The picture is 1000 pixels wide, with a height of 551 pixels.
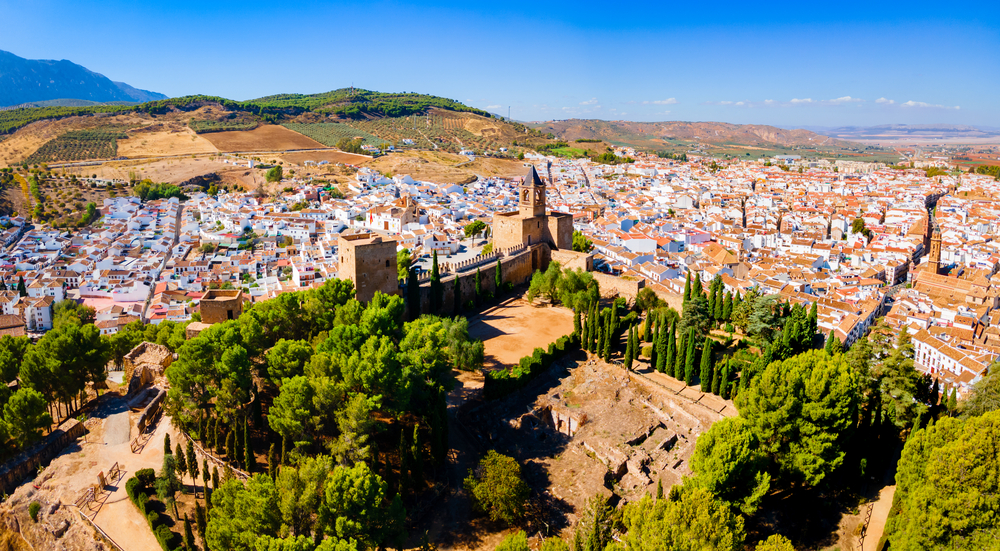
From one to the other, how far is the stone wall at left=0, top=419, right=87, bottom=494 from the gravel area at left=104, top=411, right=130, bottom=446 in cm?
65

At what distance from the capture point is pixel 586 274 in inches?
1046

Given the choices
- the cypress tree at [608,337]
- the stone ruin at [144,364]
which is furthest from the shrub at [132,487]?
the cypress tree at [608,337]

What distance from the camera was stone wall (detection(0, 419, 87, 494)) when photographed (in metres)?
15.2

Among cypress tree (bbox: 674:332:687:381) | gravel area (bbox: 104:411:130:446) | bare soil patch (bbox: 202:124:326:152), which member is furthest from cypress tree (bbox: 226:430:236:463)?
bare soil patch (bbox: 202:124:326:152)

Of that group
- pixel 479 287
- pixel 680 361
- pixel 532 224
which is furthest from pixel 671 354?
pixel 532 224

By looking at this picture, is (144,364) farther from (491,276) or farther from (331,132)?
(331,132)

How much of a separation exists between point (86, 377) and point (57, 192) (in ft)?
191

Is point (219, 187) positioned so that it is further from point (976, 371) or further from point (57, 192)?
point (976, 371)

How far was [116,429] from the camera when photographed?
17.1 m

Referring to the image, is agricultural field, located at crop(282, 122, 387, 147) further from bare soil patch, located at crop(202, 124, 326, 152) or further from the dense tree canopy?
the dense tree canopy

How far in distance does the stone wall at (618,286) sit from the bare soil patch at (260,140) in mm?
77898

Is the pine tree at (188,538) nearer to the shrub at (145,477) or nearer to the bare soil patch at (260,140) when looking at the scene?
the shrub at (145,477)

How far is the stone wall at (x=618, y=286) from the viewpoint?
87.7 ft

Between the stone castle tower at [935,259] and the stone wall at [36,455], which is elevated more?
the stone castle tower at [935,259]
